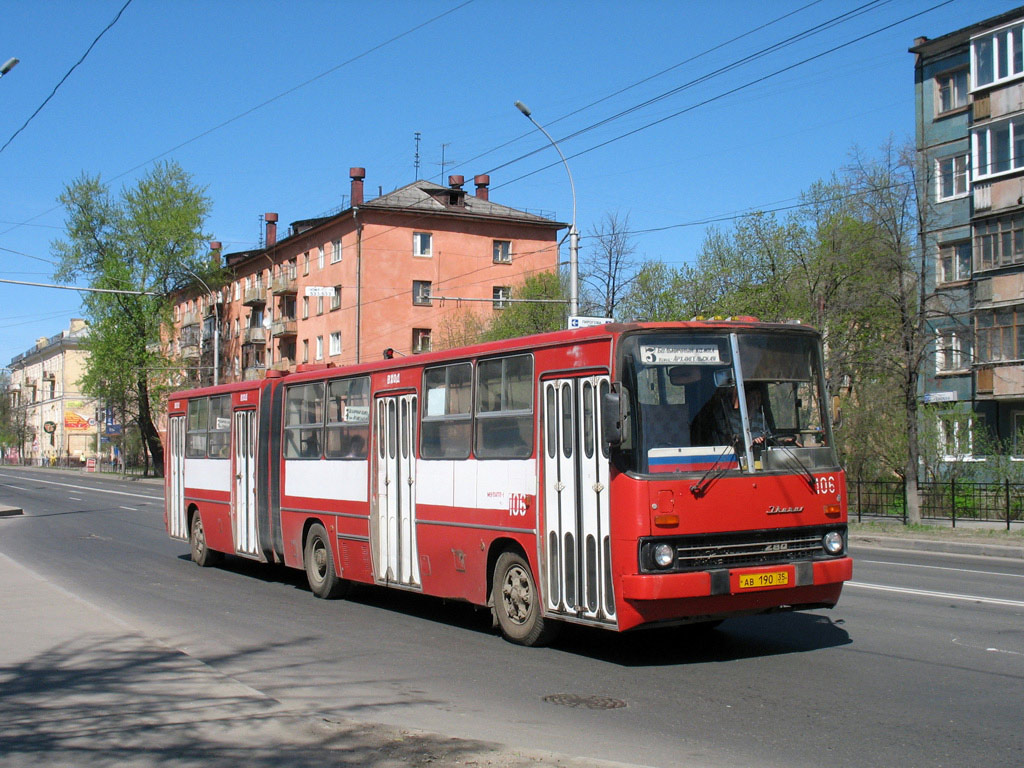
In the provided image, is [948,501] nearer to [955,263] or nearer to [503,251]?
[955,263]

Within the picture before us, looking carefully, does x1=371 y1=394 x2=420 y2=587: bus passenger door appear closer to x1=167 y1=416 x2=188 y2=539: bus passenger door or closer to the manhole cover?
the manhole cover

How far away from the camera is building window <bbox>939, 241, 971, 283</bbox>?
3794 centimetres

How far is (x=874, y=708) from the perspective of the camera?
7242 mm

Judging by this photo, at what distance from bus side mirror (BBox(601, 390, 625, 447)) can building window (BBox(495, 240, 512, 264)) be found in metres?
54.5

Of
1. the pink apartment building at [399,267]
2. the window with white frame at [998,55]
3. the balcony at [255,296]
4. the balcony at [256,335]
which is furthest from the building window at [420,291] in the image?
the window with white frame at [998,55]

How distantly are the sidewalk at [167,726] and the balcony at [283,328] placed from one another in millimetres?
58076

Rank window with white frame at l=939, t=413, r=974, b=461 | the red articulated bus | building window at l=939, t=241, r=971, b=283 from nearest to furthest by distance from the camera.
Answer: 1. the red articulated bus
2. window with white frame at l=939, t=413, r=974, b=461
3. building window at l=939, t=241, r=971, b=283

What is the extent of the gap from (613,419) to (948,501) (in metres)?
20.0

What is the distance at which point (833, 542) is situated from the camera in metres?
9.33

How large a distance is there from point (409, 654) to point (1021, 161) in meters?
32.1

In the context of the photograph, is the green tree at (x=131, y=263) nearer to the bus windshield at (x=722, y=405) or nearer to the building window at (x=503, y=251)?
the building window at (x=503, y=251)

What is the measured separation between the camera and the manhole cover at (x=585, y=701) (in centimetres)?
753

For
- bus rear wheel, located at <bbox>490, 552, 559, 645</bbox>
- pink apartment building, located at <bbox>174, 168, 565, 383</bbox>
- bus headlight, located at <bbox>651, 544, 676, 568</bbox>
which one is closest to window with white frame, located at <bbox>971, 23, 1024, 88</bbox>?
pink apartment building, located at <bbox>174, 168, 565, 383</bbox>

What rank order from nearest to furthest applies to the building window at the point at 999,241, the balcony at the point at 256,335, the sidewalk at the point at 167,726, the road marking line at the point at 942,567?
the sidewalk at the point at 167,726 < the road marking line at the point at 942,567 < the building window at the point at 999,241 < the balcony at the point at 256,335
